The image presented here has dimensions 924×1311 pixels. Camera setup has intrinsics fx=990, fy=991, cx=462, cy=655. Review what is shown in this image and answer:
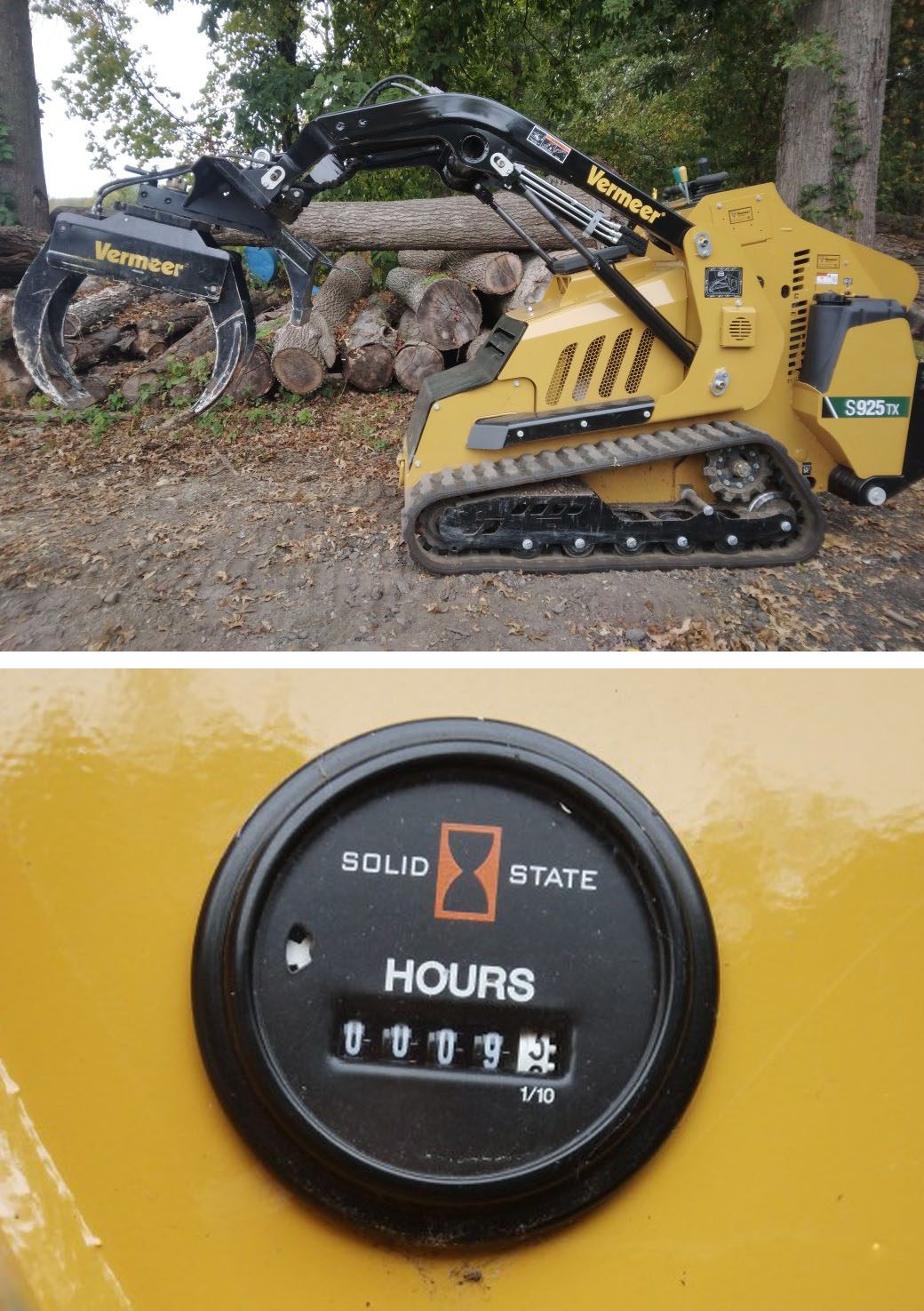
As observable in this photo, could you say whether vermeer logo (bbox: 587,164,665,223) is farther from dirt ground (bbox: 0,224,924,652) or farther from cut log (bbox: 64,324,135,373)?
→ cut log (bbox: 64,324,135,373)

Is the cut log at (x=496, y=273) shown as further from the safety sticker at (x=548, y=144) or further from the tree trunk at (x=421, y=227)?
the safety sticker at (x=548, y=144)

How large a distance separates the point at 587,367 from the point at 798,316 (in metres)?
1.38

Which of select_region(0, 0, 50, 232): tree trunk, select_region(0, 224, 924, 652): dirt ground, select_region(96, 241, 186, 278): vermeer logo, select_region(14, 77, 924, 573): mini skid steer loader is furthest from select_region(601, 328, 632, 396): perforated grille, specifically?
select_region(0, 0, 50, 232): tree trunk

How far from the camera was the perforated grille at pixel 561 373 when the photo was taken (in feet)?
19.5

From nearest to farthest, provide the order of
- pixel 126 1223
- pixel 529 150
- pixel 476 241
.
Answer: pixel 126 1223 < pixel 529 150 < pixel 476 241

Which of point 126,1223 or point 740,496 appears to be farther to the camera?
point 740,496

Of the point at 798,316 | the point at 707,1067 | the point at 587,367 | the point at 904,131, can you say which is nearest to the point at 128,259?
the point at 587,367

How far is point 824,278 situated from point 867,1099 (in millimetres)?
5964

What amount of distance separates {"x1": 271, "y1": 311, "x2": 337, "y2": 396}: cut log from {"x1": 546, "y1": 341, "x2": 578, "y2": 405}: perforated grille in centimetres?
356

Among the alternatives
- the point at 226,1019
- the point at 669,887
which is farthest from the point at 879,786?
the point at 226,1019

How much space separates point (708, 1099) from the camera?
46.4 inches

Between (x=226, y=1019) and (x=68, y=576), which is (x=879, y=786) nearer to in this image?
(x=226, y=1019)

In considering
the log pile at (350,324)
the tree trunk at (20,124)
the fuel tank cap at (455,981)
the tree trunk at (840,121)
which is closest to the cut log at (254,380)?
the log pile at (350,324)

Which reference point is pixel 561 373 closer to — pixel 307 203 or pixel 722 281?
pixel 722 281
